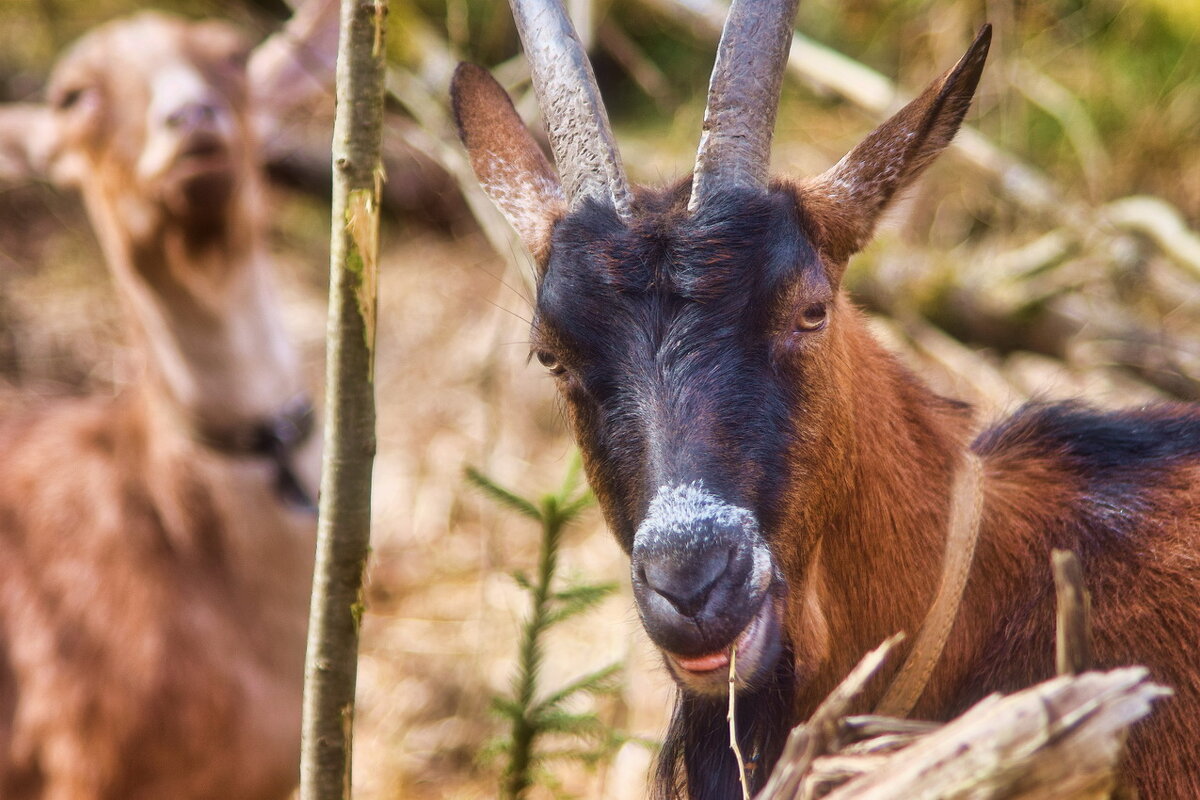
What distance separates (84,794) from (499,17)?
3.67 meters

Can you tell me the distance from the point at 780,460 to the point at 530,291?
133cm

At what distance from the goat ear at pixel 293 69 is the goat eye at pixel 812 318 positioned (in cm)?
306

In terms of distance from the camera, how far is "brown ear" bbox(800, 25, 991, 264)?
254 cm

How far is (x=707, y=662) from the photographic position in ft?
7.40

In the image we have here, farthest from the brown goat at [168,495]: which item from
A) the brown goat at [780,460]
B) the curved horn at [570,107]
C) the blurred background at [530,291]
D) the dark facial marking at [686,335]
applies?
the dark facial marking at [686,335]

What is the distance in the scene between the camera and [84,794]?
439 cm

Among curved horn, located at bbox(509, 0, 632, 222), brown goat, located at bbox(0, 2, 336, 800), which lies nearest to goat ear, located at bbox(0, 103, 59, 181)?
brown goat, located at bbox(0, 2, 336, 800)

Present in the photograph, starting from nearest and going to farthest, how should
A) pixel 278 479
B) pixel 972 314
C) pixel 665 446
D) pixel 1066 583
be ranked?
pixel 1066 583 < pixel 665 446 < pixel 278 479 < pixel 972 314

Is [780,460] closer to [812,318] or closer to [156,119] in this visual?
[812,318]

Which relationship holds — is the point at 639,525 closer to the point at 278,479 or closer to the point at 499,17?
the point at 278,479

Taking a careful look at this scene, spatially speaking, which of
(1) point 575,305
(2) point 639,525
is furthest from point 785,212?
(2) point 639,525

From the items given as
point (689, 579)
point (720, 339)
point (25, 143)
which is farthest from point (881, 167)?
point (25, 143)

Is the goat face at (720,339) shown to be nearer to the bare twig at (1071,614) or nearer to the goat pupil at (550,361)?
the goat pupil at (550,361)

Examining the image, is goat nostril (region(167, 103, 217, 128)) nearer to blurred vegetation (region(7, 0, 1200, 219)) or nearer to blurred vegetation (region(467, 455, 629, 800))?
blurred vegetation (region(7, 0, 1200, 219))
